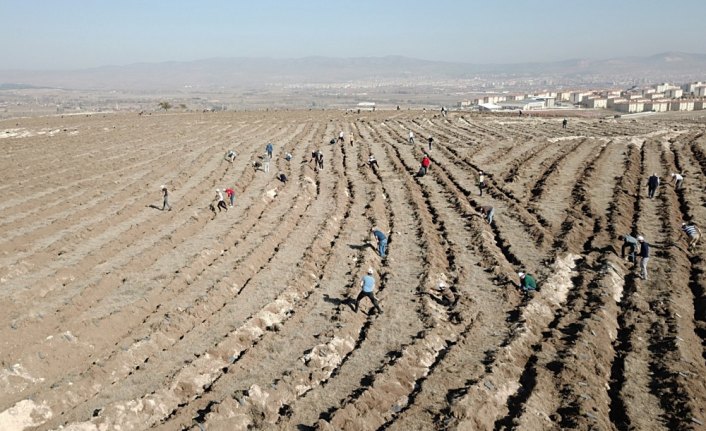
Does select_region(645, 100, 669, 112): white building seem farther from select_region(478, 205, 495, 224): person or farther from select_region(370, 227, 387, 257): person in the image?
select_region(370, 227, 387, 257): person

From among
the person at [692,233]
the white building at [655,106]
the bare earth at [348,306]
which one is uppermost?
the white building at [655,106]

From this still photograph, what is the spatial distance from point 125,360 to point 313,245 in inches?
301

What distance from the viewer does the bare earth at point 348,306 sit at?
365 inches

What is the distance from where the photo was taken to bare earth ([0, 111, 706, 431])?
927 cm

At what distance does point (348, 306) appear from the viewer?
13.1 meters

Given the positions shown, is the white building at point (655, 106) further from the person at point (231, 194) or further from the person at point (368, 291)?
the person at point (368, 291)

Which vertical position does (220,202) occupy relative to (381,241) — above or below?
above

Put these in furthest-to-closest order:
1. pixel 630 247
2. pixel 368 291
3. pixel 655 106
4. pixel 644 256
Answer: pixel 655 106 < pixel 630 247 < pixel 644 256 < pixel 368 291

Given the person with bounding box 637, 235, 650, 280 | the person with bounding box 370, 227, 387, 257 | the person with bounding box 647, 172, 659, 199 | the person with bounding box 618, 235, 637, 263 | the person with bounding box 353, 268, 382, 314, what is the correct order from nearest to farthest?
the person with bounding box 353, 268, 382, 314
the person with bounding box 637, 235, 650, 280
the person with bounding box 618, 235, 637, 263
the person with bounding box 370, 227, 387, 257
the person with bounding box 647, 172, 659, 199

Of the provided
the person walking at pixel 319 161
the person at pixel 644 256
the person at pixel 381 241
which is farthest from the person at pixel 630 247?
the person walking at pixel 319 161

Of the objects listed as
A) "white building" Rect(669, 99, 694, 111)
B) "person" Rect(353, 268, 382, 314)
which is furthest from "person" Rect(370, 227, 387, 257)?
"white building" Rect(669, 99, 694, 111)

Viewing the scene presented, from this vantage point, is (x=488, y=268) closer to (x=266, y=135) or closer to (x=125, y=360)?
(x=125, y=360)

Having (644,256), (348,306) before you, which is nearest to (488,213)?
(644,256)

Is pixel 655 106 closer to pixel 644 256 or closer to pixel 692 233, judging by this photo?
pixel 692 233
